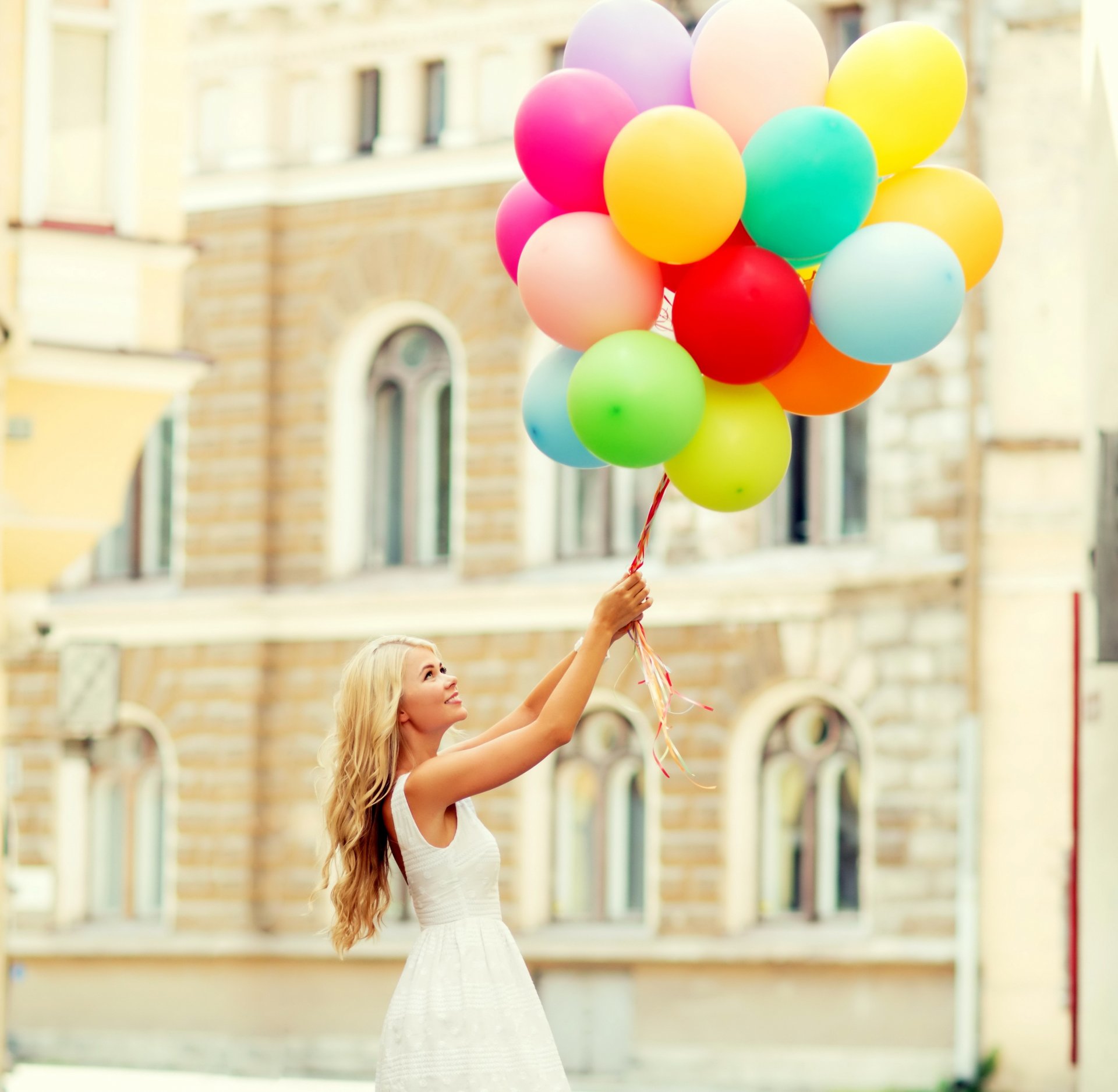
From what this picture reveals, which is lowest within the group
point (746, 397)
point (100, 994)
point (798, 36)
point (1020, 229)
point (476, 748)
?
point (100, 994)

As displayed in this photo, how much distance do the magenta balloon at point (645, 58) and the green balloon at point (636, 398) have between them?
0.70m

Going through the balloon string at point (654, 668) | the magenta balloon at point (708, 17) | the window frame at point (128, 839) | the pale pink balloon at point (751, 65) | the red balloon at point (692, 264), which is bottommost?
the window frame at point (128, 839)

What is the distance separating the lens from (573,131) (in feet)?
19.7

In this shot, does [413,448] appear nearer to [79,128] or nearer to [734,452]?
[79,128]

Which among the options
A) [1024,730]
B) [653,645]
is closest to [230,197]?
[653,645]

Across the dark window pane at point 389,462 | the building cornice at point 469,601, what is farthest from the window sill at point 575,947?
the dark window pane at point 389,462

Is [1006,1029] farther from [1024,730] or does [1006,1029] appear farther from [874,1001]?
[1024,730]

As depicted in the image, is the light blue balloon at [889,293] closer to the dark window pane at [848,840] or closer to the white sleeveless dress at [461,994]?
the white sleeveless dress at [461,994]

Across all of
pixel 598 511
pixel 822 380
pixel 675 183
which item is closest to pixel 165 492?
pixel 598 511

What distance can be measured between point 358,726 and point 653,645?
11565 millimetres

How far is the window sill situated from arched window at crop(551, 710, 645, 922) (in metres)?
0.28

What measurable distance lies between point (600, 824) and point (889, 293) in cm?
1234

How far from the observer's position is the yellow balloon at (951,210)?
6.06 metres

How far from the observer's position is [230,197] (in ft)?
62.6
